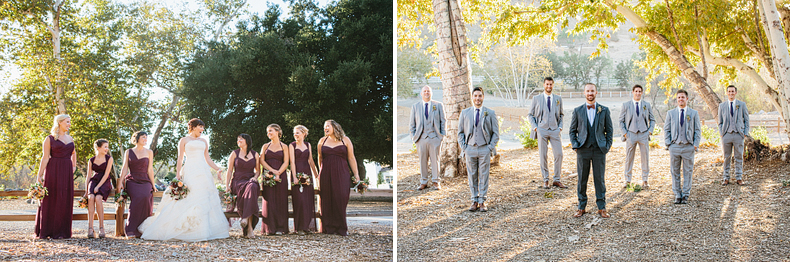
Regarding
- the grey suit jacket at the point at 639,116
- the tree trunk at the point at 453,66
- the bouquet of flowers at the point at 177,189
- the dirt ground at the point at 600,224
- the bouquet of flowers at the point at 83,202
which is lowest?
the dirt ground at the point at 600,224

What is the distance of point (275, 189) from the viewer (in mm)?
5602

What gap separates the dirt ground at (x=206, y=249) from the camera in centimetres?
441

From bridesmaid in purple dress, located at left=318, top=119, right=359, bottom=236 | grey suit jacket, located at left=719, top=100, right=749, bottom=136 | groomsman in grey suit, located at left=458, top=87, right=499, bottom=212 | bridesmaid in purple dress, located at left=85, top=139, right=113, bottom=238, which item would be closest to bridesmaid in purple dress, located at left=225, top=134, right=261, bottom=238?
bridesmaid in purple dress, located at left=318, top=119, right=359, bottom=236

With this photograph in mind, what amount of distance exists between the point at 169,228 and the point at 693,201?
555 centimetres

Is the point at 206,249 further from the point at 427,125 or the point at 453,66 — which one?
the point at 453,66

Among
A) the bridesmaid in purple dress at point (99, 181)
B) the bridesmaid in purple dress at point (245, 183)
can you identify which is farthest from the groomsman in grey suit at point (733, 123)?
the bridesmaid in purple dress at point (99, 181)

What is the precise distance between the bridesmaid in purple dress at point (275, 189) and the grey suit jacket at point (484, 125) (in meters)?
1.93

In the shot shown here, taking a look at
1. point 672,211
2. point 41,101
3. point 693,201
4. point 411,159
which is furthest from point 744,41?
point 41,101

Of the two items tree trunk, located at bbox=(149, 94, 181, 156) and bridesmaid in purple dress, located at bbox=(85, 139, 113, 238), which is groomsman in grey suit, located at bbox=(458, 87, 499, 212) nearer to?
bridesmaid in purple dress, located at bbox=(85, 139, 113, 238)

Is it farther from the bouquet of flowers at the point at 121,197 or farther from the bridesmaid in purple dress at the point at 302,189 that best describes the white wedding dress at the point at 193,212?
the bridesmaid in purple dress at the point at 302,189

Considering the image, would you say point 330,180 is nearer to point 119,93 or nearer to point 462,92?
point 462,92

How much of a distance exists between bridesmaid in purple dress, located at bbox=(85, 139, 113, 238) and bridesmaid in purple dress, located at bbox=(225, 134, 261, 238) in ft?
4.09

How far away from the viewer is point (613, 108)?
32938 mm

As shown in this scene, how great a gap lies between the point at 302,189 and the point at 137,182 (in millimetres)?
1731
